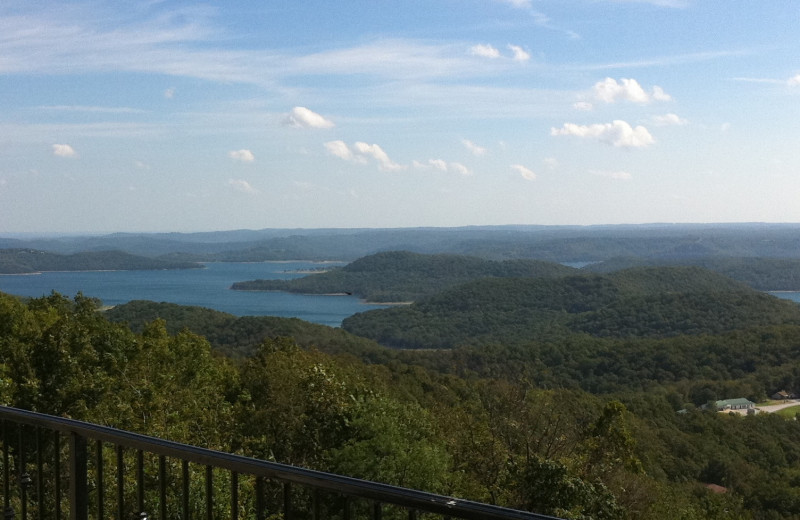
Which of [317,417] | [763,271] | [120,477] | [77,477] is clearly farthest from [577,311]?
[120,477]

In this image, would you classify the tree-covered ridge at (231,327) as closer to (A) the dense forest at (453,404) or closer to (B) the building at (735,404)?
(A) the dense forest at (453,404)

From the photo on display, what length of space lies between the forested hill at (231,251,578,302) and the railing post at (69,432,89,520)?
436 ft

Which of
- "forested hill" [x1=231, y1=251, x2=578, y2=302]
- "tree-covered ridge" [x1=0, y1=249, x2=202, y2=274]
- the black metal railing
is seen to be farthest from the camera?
"tree-covered ridge" [x1=0, y1=249, x2=202, y2=274]

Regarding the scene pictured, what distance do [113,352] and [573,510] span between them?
37.0ft

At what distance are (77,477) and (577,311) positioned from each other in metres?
107

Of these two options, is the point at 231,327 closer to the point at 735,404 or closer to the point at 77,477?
the point at 735,404

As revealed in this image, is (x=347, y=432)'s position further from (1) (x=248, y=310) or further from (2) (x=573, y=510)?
(1) (x=248, y=310)

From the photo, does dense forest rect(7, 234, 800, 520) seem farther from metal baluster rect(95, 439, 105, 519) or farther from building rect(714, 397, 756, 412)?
metal baluster rect(95, 439, 105, 519)

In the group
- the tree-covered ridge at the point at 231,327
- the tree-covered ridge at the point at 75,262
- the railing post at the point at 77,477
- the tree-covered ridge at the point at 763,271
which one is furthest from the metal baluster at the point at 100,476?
the tree-covered ridge at the point at 75,262

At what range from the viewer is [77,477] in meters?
2.71

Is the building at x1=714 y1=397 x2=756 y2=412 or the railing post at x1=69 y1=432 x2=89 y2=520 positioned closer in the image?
the railing post at x1=69 y1=432 x2=89 y2=520

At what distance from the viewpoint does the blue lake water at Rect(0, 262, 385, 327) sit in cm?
11444

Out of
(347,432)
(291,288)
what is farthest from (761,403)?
(291,288)

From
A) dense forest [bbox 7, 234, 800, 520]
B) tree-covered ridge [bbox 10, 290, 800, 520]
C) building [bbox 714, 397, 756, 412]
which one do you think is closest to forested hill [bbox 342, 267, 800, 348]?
dense forest [bbox 7, 234, 800, 520]
